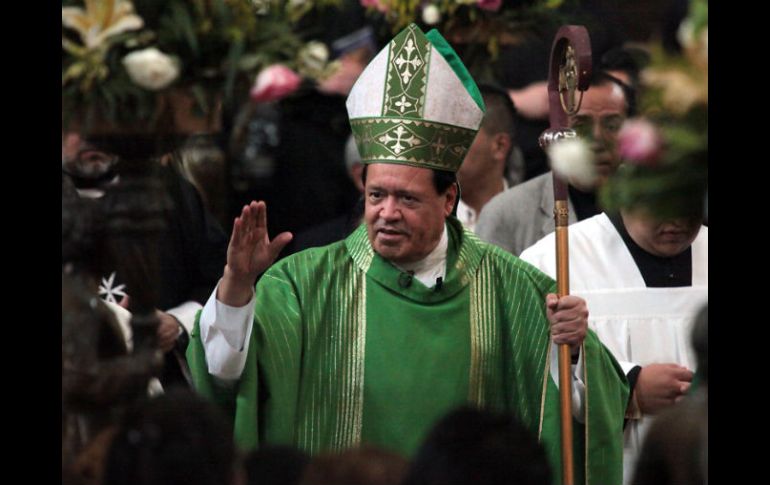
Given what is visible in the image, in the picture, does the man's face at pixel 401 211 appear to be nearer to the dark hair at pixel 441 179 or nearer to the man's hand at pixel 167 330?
the dark hair at pixel 441 179

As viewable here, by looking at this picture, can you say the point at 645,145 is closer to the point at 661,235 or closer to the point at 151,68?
the point at 661,235

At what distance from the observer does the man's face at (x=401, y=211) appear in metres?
6.19

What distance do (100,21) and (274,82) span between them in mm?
793

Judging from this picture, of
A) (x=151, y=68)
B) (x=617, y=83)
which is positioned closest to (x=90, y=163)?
(x=151, y=68)

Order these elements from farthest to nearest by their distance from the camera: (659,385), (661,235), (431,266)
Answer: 1. (661,235)
2. (659,385)
3. (431,266)

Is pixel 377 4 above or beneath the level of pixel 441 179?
above

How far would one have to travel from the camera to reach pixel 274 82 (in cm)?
738

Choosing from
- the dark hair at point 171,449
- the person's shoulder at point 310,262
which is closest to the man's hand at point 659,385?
the person's shoulder at point 310,262

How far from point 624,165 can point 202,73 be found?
287 cm

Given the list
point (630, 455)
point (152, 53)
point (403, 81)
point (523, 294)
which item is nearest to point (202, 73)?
point (152, 53)

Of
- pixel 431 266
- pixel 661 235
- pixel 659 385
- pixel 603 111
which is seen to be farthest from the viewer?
pixel 603 111

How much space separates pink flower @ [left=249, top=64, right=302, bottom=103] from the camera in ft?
24.2

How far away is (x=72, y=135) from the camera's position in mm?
7047
